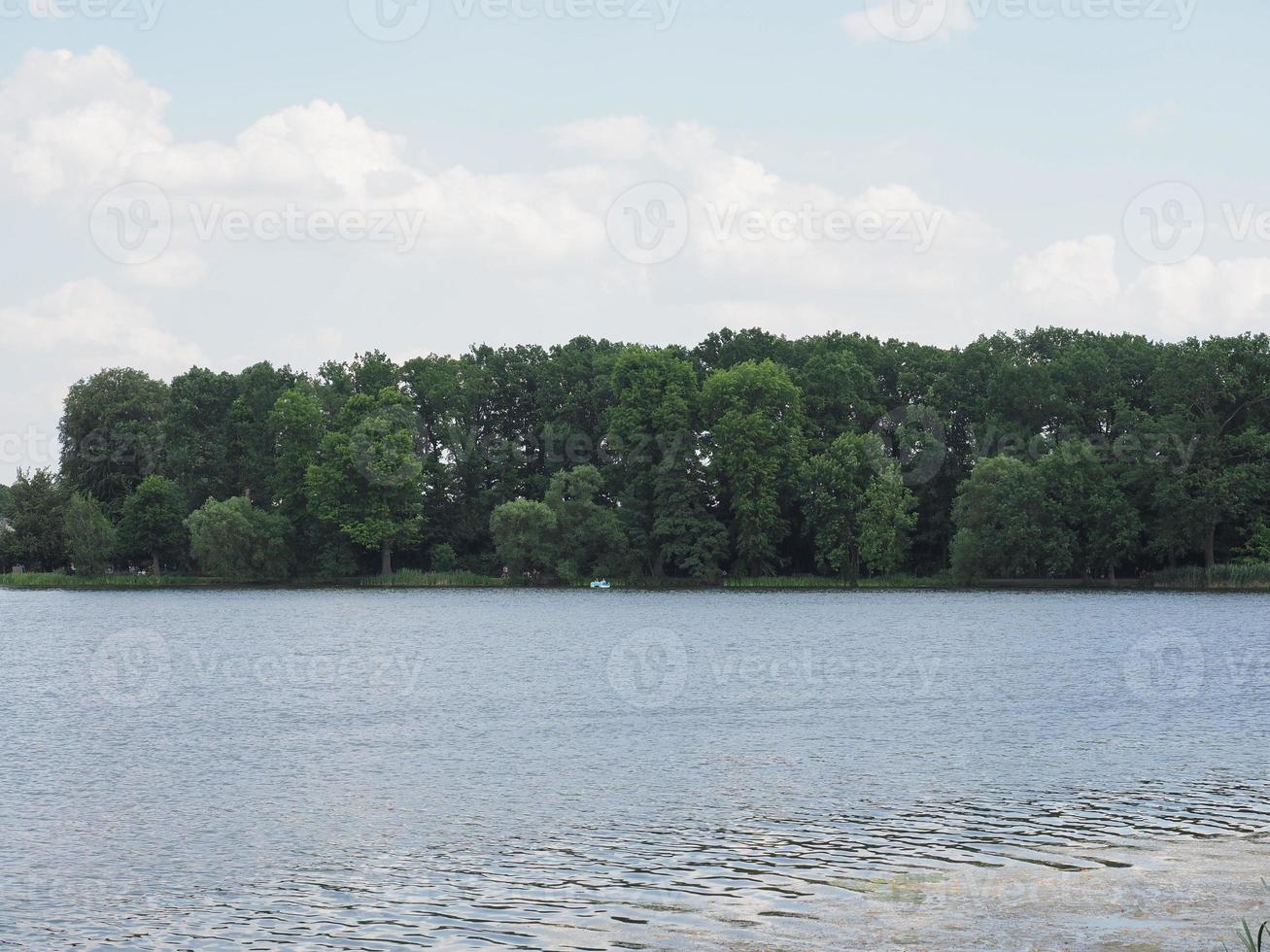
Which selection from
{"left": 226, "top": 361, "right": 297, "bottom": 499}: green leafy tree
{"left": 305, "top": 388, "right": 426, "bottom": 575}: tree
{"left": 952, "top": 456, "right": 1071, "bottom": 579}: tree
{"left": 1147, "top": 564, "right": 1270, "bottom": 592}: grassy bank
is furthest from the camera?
{"left": 226, "top": 361, "right": 297, "bottom": 499}: green leafy tree

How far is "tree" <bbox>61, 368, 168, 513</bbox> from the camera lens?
429 ft

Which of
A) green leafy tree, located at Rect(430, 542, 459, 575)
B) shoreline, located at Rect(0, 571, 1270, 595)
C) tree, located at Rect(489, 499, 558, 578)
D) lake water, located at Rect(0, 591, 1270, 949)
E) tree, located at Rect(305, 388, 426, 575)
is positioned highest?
tree, located at Rect(305, 388, 426, 575)

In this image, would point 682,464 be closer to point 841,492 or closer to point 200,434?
point 841,492

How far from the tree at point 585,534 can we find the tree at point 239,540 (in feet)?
78.3

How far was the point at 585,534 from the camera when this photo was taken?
110 metres

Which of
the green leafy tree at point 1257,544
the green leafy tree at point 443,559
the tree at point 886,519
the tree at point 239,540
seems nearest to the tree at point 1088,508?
the green leafy tree at point 1257,544

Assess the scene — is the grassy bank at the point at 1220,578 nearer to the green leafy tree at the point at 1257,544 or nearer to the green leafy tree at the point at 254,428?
the green leafy tree at the point at 1257,544

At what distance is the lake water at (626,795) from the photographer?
1633 cm

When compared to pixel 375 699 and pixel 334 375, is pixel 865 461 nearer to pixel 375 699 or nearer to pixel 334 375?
pixel 334 375

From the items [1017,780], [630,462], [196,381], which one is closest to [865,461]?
[630,462]

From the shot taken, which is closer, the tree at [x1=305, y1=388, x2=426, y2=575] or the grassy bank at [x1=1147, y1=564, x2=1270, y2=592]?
the grassy bank at [x1=1147, y1=564, x2=1270, y2=592]

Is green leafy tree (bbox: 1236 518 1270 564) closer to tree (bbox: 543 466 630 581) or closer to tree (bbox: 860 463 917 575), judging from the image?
tree (bbox: 860 463 917 575)

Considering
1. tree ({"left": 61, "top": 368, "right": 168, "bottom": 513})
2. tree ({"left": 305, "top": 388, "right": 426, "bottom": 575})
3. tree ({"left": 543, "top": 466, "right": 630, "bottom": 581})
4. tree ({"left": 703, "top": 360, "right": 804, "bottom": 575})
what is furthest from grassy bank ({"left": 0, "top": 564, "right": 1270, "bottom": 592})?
tree ({"left": 61, "top": 368, "right": 168, "bottom": 513})

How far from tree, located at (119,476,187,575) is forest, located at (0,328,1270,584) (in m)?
0.24
